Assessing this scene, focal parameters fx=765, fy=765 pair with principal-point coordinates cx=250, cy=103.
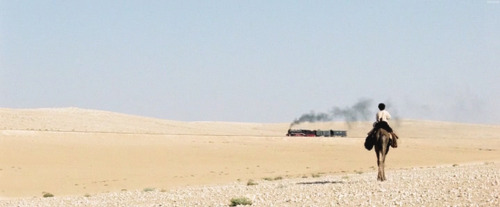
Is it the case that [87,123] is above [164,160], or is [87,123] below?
above

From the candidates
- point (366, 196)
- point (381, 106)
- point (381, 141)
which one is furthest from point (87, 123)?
point (366, 196)

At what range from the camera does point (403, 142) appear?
105 metres

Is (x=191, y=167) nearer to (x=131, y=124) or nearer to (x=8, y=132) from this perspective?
(x=8, y=132)

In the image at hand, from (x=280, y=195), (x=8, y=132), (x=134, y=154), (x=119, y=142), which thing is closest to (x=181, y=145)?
(x=119, y=142)

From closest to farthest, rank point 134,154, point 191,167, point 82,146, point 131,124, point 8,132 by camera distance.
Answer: point 191,167 → point 134,154 → point 82,146 → point 8,132 → point 131,124

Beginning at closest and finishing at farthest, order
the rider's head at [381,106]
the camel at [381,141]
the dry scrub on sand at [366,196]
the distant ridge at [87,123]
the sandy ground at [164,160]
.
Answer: the dry scrub on sand at [366,196] → the rider's head at [381,106] → the camel at [381,141] → the sandy ground at [164,160] → the distant ridge at [87,123]

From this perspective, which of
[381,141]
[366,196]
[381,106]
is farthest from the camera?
[381,141]

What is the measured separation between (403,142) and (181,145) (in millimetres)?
36300

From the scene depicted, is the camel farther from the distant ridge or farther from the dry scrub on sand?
the distant ridge

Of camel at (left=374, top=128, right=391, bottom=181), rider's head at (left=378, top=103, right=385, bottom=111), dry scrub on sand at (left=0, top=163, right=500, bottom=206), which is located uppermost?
rider's head at (left=378, top=103, right=385, bottom=111)

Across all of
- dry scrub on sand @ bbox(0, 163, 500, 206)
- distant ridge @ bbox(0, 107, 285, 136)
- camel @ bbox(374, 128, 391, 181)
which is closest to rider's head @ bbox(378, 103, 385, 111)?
camel @ bbox(374, 128, 391, 181)

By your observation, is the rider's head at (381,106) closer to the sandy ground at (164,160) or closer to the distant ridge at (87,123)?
the sandy ground at (164,160)

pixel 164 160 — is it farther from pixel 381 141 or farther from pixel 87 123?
pixel 87 123

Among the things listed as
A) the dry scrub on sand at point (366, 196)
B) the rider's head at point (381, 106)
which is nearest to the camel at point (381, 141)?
the rider's head at point (381, 106)
